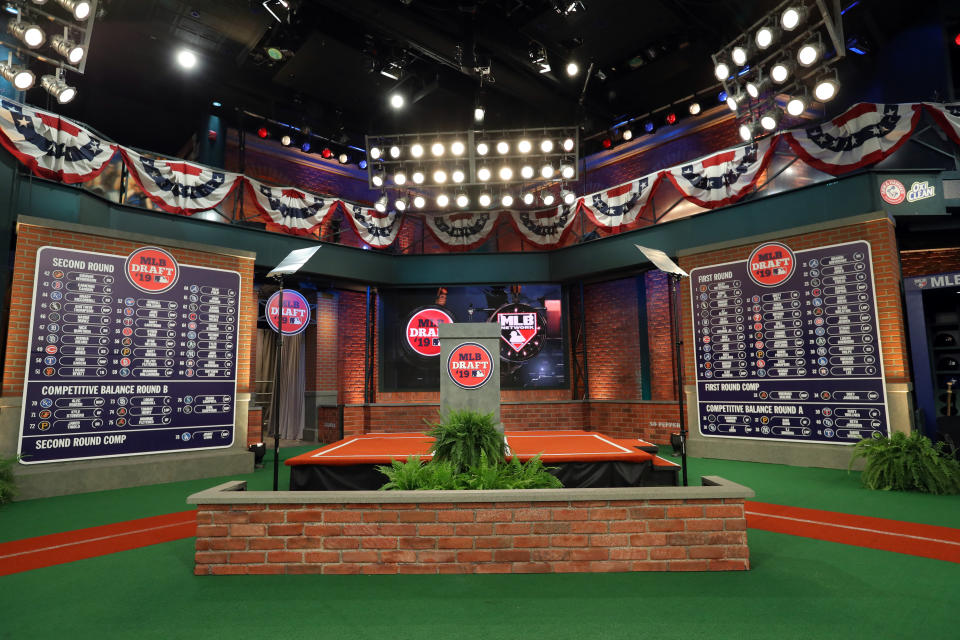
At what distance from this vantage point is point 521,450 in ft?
20.0

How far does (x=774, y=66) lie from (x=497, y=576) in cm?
851

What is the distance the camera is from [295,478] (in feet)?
18.9

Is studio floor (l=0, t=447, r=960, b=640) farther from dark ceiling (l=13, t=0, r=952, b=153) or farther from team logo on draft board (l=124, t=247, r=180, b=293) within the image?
dark ceiling (l=13, t=0, r=952, b=153)

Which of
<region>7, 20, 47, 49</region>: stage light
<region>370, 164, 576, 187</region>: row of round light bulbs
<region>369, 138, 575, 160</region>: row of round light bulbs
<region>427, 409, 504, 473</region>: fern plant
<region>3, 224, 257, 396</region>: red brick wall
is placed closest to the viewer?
<region>427, 409, 504, 473</region>: fern plant

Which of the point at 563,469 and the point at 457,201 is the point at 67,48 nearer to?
the point at 457,201

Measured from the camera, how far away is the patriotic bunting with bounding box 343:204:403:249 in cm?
1133

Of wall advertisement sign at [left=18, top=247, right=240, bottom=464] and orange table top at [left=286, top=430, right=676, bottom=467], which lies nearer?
orange table top at [left=286, top=430, right=676, bottom=467]

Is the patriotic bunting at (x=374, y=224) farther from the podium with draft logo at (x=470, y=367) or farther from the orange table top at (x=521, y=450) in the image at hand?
the podium with draft logo at (x=470, y=367)

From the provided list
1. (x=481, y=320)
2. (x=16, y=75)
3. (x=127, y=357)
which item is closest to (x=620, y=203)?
(x=481, y=320)

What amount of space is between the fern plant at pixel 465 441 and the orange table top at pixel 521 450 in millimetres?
452

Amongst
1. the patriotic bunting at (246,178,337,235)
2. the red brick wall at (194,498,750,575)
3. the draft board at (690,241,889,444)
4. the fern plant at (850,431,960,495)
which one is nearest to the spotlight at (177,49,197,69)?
the patriotic bunting at (246,178,337,235)

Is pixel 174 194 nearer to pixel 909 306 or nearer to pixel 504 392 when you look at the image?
pixel 504 392

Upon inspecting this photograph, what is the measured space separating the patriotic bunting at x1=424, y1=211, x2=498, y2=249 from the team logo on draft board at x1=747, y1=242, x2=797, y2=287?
599 cm

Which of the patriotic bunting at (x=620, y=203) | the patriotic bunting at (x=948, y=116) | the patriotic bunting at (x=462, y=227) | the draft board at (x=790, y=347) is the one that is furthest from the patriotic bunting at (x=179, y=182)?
the patriotic bunting at (x=948, y=116)
